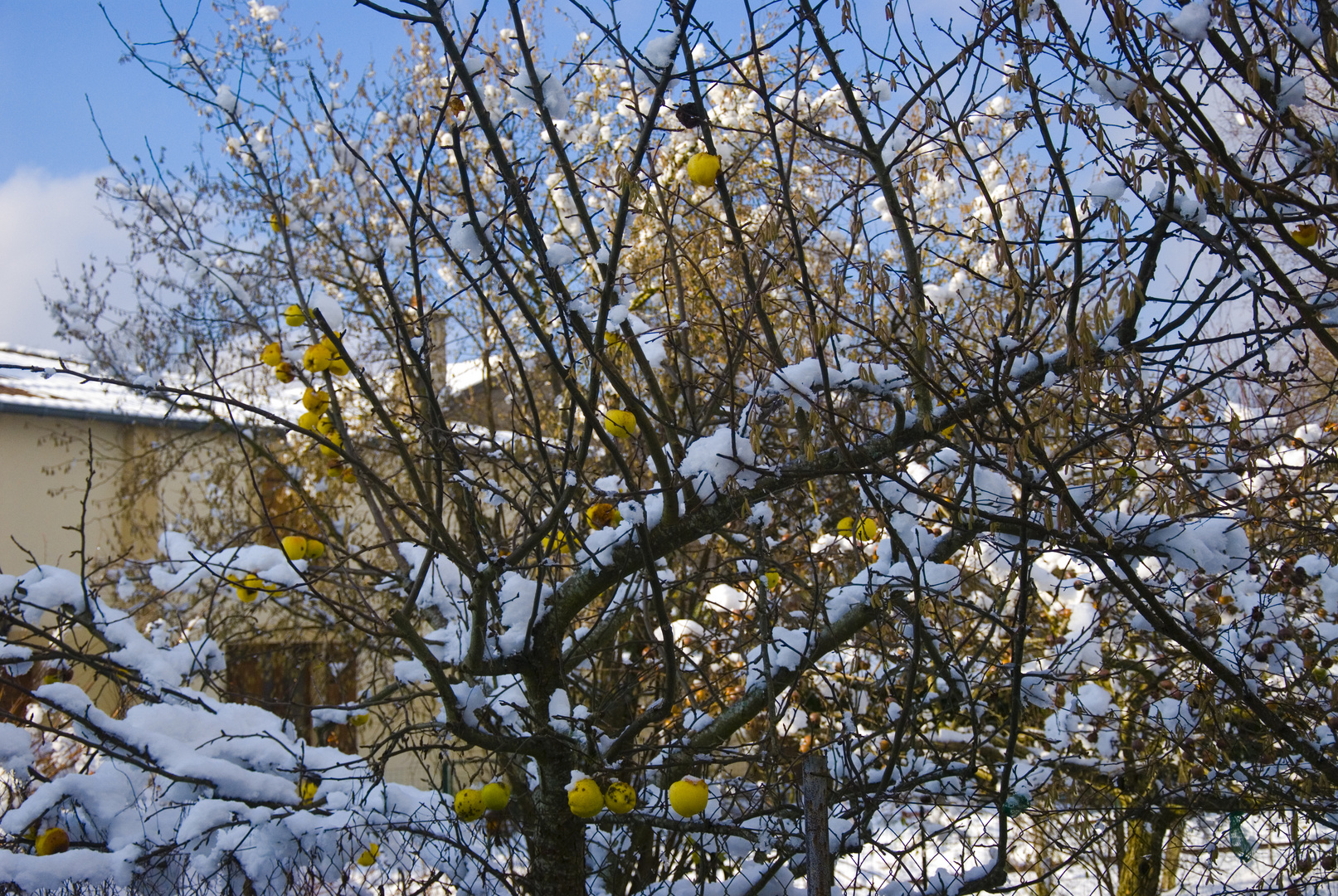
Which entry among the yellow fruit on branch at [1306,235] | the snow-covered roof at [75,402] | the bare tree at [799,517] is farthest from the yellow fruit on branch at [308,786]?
the snow-covered roof at [75,402]

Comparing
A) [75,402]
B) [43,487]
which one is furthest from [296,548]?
[43,487]

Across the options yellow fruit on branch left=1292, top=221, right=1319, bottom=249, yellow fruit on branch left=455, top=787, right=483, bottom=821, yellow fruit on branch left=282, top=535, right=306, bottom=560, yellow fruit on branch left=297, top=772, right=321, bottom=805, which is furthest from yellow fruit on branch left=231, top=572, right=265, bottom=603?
yellow fruit on branch left=1292, top=221, right=1319, bottom=249

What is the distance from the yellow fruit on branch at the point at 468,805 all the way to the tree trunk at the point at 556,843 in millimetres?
264

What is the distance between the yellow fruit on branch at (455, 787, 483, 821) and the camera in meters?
2.37

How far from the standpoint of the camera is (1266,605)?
281 centimetres

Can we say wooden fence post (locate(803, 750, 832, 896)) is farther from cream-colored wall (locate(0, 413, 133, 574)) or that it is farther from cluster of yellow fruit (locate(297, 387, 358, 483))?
cream-colored wall (locate(0, 413, 133, 574))

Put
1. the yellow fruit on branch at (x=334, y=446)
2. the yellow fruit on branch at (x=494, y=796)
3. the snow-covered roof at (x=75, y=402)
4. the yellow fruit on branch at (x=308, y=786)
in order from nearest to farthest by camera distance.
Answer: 1. the yellow fruit on branch at (x=334, y=446)
2. the yellow fruit on branch at (x=494, y=796)
3. the yellow fruit on branch at (x=308, y=786)
4. the snow-covered roof at (x=75, y=402)

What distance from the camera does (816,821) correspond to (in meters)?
2.20

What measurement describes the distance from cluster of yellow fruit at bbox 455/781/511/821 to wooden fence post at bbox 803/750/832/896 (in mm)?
805

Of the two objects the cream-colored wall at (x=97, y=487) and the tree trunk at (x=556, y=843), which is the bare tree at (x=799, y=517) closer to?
the tree trunk at (x=556, y=843)

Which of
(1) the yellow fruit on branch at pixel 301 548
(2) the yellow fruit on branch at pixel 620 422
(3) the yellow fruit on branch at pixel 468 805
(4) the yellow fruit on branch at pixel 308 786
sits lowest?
(3) the yellow fruit on branch at pixel 468 805

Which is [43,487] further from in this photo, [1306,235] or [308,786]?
[1306,235]

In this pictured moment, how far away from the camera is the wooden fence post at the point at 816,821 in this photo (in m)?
2.19

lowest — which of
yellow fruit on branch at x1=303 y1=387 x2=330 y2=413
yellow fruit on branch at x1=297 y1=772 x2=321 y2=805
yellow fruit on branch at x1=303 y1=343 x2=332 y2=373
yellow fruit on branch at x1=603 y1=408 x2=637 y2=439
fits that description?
yellow fruit on branch at x1=297 y1=772 x2=321 y2=805
